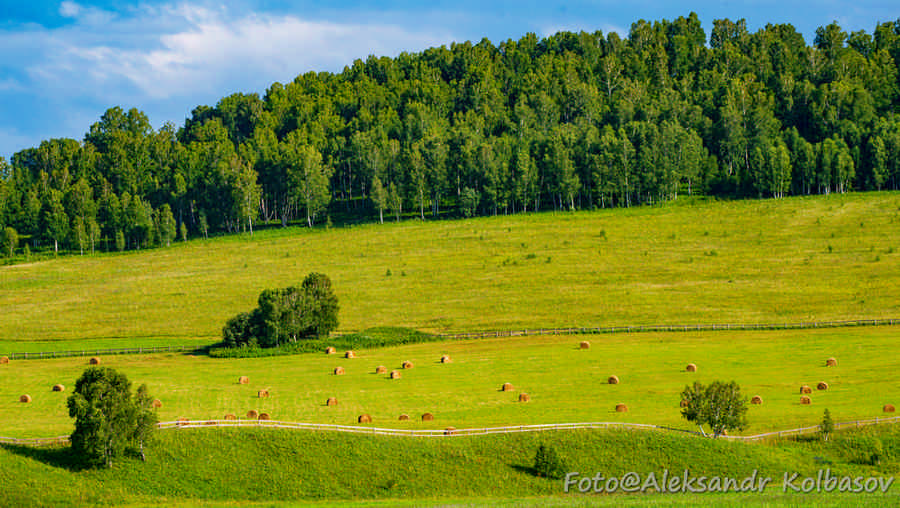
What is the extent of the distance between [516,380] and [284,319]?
34.0 metres

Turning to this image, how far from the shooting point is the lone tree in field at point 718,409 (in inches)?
1976

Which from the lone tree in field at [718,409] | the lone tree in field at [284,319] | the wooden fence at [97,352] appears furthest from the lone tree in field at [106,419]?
the wooden fence at [97,352]

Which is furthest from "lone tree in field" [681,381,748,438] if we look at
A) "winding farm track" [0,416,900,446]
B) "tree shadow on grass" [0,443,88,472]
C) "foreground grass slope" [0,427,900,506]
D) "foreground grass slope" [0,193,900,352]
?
"foreground grass slope" [0,193,900,352]

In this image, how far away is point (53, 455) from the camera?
50.5m

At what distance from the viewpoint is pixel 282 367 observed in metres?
82.5

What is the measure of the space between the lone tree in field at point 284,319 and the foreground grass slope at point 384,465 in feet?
134

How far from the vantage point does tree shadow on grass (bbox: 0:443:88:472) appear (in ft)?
163

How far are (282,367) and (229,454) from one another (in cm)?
3172

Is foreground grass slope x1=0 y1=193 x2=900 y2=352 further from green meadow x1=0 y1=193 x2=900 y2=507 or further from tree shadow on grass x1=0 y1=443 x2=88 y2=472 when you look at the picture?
tree shadow on grass x1=0 y1=443 x2=88 y2=472

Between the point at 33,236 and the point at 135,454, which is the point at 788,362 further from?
the point at 33,236

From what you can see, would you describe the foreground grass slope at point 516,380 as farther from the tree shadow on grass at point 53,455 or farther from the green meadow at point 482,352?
the tree shadow on grass at point 53,455

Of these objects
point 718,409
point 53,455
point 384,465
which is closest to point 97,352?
point 53,455

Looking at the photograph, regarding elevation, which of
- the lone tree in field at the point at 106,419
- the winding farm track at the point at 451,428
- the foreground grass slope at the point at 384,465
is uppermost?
the lone tree in field at the point at 106,419

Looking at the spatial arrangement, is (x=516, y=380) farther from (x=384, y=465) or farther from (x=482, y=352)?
(x=384, y=465)
